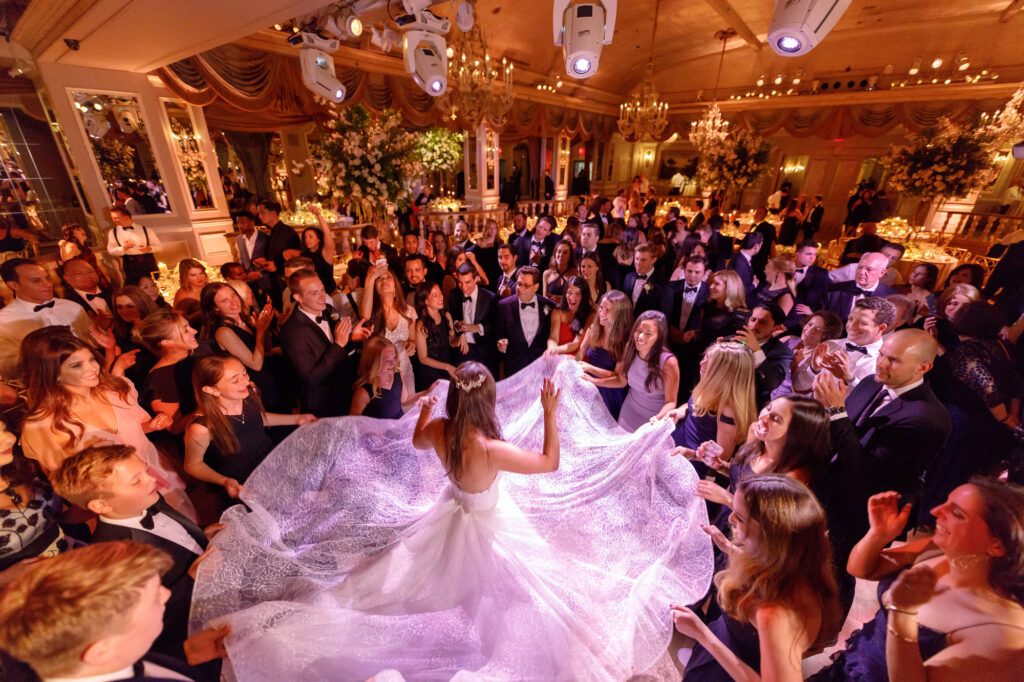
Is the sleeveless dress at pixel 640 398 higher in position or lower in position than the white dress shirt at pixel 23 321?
lower

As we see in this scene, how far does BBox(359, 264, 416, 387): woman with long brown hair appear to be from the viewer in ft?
11.6

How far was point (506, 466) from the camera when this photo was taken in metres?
1.99

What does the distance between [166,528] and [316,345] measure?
1614mm

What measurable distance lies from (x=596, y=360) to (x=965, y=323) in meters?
2.68

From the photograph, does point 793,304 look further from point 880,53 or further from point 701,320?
point 880,53

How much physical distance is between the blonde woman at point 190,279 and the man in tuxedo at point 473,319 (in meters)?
2.32

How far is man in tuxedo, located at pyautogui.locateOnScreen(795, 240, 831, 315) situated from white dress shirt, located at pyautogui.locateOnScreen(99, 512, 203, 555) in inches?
216

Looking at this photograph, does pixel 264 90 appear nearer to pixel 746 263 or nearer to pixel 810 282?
pixel 746 263

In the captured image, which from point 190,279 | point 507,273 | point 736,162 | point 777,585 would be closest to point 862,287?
point 507,273

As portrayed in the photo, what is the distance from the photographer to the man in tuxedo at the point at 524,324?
3.99 m

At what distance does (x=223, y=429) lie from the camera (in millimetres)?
2207

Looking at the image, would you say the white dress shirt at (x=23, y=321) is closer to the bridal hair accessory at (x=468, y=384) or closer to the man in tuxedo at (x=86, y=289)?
the man in tuxedo at (x=86, y=289)

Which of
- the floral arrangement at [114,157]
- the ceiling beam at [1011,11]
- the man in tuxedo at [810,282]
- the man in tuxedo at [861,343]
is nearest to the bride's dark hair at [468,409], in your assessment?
the man in tuxedo at [861,343]

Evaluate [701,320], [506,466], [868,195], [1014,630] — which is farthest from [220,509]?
[868,195]
